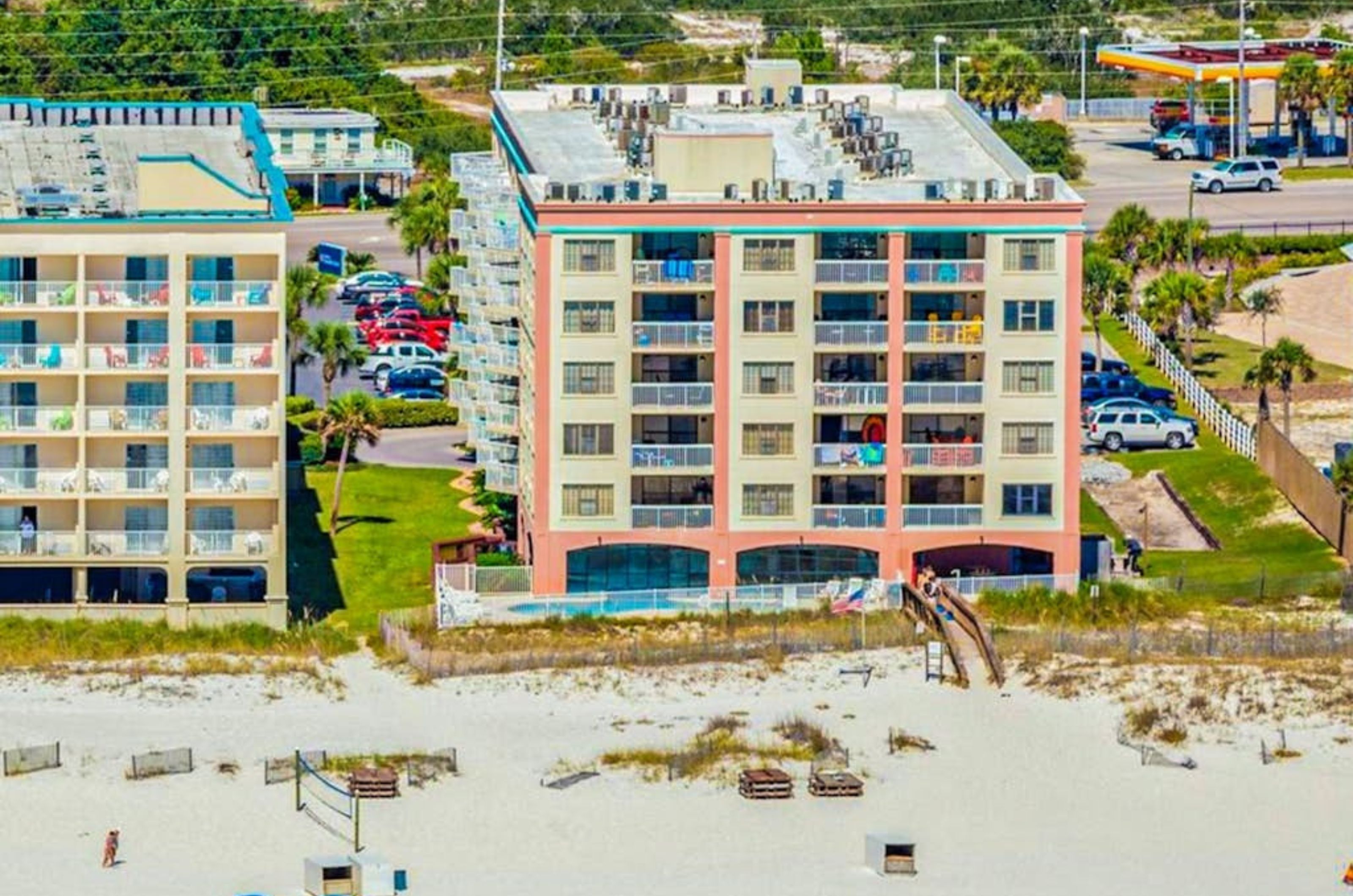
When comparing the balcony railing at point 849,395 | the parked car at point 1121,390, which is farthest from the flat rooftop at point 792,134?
the parked car at point 1121,390

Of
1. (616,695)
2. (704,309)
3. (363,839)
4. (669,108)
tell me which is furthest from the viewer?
(669,108)

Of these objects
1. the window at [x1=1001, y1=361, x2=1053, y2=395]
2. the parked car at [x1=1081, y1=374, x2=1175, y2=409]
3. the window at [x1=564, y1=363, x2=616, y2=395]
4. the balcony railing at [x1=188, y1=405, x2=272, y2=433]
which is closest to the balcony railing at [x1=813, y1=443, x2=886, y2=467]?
the window at [x1=1001, y1=361, x2=1053, y2=395]

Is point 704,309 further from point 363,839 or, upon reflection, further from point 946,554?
point 363,839

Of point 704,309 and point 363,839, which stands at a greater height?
point 704,309

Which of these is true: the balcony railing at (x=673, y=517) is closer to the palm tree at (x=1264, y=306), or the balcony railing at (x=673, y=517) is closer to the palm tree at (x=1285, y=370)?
the palm tree at (x=1285, y=370)

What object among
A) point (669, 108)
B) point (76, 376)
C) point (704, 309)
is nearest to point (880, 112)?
point (669, 108)

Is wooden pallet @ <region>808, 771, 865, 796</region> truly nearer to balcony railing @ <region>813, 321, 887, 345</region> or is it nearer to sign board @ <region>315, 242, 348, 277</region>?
balcony railing @ <region>813, 321, 887, 345</region>
